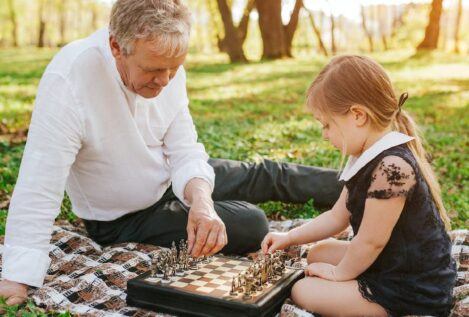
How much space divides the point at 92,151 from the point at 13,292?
845mm

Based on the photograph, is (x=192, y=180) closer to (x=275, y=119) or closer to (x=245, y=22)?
(x=275, y=119)

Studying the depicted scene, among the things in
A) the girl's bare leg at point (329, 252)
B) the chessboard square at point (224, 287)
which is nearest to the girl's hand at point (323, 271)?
the girl's bare leg at point (329, 252)

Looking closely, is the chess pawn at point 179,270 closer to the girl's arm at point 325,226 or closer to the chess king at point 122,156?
the chess king at point 122,156

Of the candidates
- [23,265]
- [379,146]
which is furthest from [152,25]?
[23,265]

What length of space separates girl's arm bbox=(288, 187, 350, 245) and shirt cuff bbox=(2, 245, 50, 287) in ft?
3.98

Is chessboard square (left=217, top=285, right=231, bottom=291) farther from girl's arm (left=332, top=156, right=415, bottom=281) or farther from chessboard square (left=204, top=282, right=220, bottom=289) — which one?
girl's arm (left=332, top=156, right=415, bottom=281)

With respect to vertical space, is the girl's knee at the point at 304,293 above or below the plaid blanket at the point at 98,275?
above

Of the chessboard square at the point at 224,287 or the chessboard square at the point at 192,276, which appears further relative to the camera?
the chessboard square at the point at 192,276

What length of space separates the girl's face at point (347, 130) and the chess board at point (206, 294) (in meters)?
0.64

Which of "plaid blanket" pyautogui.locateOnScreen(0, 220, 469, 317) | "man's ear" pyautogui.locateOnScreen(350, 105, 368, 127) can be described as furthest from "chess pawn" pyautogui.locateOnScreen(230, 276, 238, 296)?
"man's ear" pyautogui.locateOnScreen(350, 105, 368, 127)

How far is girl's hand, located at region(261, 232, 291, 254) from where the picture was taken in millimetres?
3061

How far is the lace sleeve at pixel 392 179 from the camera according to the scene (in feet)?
8.18

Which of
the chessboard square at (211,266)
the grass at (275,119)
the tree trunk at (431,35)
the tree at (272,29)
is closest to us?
the chessboard square at (211,266)

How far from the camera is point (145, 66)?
9.25ft
